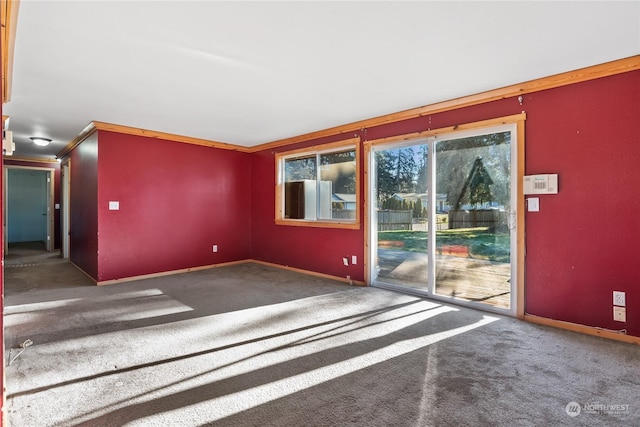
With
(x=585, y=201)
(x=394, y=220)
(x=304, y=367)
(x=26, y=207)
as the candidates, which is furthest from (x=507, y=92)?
(x=26, y=207)

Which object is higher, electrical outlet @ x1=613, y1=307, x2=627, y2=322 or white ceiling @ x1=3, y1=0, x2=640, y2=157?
white ceiling @ x1=3, y1=0, x2=640, y2=157

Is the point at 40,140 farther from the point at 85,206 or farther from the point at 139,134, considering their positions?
the point at 139,134

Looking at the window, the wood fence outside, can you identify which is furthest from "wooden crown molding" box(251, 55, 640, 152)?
the wood fence outside

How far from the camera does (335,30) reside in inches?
93.7

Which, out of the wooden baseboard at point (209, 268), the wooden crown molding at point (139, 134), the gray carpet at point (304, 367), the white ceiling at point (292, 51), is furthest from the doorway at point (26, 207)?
the gray carpet at point (304, 367)

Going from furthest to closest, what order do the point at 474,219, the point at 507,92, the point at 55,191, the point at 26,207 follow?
the point at 26,207
the point at 55,191
the point at 474,219
the point at 507,92

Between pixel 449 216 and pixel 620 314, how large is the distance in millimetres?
1747

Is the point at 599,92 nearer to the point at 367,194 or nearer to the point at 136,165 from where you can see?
the point at 367,194

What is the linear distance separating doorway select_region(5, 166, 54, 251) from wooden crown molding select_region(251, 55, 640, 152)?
30.6 feet

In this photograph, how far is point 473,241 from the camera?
3898 millimetres

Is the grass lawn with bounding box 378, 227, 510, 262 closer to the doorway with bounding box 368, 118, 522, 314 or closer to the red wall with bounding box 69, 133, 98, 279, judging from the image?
the doorway with bounding box 368, 118, 522, 314

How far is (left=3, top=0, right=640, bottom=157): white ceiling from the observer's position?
7.10ft

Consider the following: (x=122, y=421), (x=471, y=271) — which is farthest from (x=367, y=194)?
(x=122, y=421)

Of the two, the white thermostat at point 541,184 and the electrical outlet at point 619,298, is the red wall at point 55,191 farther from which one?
the electrical outlet at point 619,298
